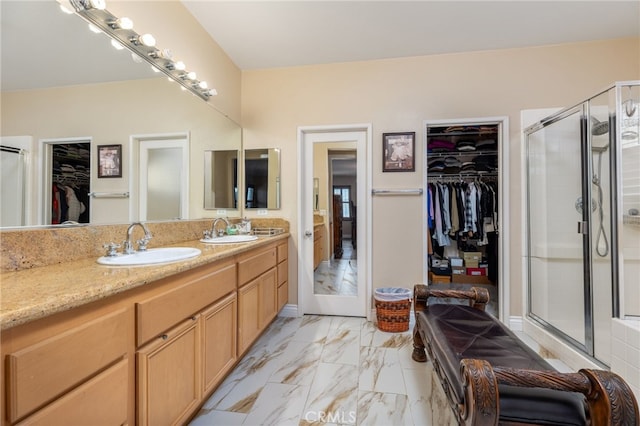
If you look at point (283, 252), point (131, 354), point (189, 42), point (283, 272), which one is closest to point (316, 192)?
point (283, 252)

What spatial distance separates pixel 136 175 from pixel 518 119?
3.17m

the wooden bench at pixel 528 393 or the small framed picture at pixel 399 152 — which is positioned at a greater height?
the small framed picture at pixel 399 152

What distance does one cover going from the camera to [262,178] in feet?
9.35

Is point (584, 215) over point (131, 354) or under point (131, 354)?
over

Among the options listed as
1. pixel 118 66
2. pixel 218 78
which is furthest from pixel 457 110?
pixel 118 66

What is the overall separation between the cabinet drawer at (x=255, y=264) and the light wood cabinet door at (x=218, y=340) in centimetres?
16

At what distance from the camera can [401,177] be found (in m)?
2.62

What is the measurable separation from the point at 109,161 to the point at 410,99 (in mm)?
2506

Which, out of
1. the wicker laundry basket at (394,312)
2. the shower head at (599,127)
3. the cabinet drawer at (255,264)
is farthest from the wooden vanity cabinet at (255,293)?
the shower head at (599,127)

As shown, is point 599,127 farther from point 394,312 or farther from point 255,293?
point 255,293

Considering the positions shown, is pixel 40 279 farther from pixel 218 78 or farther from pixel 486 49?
pixel 486 49

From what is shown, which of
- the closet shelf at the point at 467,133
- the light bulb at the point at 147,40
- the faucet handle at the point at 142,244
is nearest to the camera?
the faucet handle at the point at 142,244

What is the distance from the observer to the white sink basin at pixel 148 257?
114cm

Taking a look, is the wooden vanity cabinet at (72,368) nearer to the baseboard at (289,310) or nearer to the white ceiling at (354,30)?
the white ceiling at (354,30)
